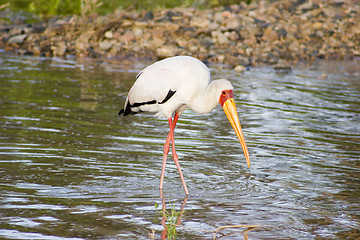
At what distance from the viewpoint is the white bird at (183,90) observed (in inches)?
256

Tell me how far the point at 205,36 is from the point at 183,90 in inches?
436

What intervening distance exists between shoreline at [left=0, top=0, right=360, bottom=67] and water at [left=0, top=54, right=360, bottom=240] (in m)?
4.22

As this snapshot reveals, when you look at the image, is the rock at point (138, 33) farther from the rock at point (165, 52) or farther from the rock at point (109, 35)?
the rock at point (165, 52)

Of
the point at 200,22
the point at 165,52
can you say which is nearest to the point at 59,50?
the point at 165,52

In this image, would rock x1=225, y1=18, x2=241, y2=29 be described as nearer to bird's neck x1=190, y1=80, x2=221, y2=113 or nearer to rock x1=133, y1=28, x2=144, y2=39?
rock x1=133, y1=28, x2=144, y2=39

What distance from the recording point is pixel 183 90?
6.76m

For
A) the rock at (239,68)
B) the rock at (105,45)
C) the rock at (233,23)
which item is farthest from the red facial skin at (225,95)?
the rock at (233,23)

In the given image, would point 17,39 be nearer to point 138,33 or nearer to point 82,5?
point 82,5

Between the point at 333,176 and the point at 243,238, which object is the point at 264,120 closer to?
the point at 333,176

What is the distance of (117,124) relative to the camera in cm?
949

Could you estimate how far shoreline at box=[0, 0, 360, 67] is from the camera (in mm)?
16906

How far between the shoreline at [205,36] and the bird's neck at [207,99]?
29.7ft

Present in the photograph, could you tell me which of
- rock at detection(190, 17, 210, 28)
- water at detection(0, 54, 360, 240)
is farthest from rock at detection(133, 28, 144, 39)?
water at detection(0, 54, 360, 240)

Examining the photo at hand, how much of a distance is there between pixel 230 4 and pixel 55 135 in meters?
15.2
